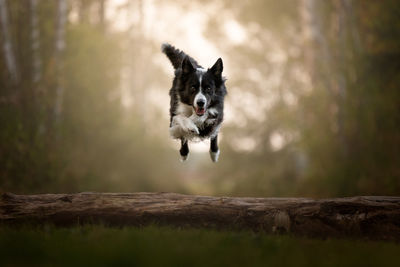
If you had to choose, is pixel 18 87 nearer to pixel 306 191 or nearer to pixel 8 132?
pixel 8 132

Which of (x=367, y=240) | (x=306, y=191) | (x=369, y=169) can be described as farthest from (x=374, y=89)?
(x=367, y=240)

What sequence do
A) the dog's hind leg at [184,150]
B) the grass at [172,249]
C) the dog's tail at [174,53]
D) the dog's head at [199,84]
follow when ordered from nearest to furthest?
the grass at [172,249] < the dog's head at [199,84] < the dog's hind leg at [184,150] < the dog's tail at [174,53]

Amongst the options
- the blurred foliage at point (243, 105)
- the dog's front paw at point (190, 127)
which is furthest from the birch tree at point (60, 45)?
the dog's front paw at point (190, 127)

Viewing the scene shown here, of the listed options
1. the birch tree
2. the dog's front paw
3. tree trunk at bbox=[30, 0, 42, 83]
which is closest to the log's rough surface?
the dog's front paw

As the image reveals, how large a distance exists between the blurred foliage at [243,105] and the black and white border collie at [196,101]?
4.30m

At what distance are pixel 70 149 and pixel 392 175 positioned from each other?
8829mm

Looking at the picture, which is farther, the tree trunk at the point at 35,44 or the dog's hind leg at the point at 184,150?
the tree trunk at the point at 35,44

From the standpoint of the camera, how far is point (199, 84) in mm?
8023

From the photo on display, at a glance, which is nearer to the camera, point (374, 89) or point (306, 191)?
point (374, 89)

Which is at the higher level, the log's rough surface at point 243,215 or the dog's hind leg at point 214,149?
the dog's hind leg at point 214,149

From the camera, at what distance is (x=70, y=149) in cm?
1499

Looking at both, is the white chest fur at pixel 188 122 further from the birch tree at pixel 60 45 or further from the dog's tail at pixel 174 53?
the birch tree at pixel 60 45

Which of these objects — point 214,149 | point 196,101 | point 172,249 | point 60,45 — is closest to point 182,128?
point 196,101

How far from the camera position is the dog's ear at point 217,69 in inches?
318
